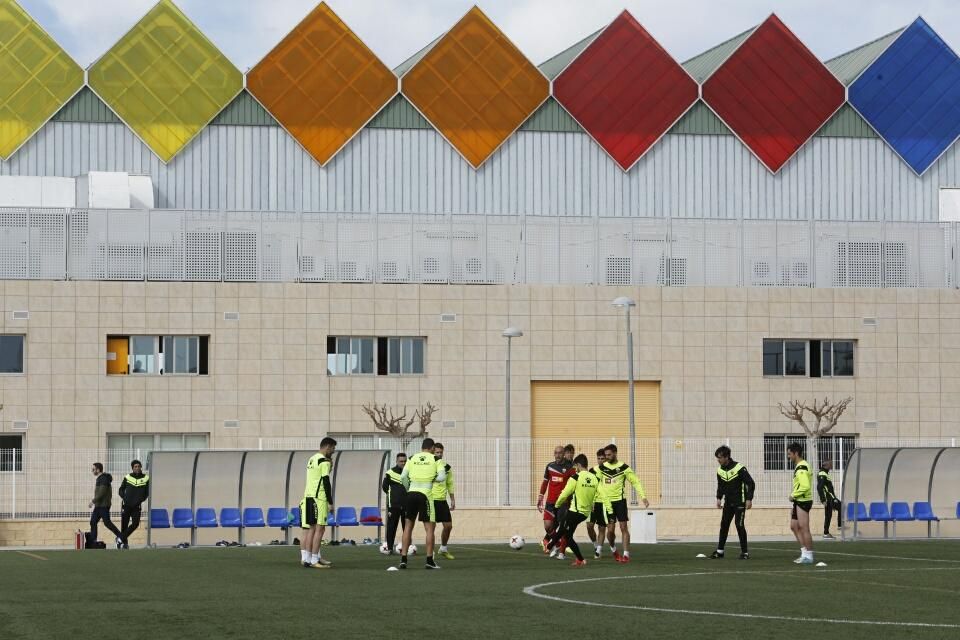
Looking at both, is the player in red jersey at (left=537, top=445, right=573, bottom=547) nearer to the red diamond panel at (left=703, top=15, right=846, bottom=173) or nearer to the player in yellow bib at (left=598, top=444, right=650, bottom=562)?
the player in yellow bib at (left=598, top=444, right=650, bottom=562)

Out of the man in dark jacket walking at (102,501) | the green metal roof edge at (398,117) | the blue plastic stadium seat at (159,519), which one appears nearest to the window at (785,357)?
the green metal roof edge at (398,117)

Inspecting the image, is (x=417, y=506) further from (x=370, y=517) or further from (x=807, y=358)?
(x=807, y=358)

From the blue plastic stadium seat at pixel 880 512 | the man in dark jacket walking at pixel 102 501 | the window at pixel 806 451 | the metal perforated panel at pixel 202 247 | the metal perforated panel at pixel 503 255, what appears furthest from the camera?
the metal perforated panel at pixel 503 255

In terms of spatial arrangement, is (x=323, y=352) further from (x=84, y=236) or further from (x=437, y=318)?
(x=84, y=236)

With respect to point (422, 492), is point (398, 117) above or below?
above

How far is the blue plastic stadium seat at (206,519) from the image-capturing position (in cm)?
3512

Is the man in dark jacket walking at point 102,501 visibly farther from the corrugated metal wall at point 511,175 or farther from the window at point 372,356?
the corrugated metal wall at point 511,175

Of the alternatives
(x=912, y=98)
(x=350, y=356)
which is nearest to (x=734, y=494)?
(x=350, y=356)

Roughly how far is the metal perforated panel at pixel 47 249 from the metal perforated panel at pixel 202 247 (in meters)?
3.46

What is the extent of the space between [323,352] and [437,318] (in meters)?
3.48

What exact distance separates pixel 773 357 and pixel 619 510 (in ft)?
82.1

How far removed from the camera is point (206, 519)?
116 ft

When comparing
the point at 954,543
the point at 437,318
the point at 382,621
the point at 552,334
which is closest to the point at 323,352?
the point at 437,318

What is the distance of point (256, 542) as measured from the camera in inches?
1425
